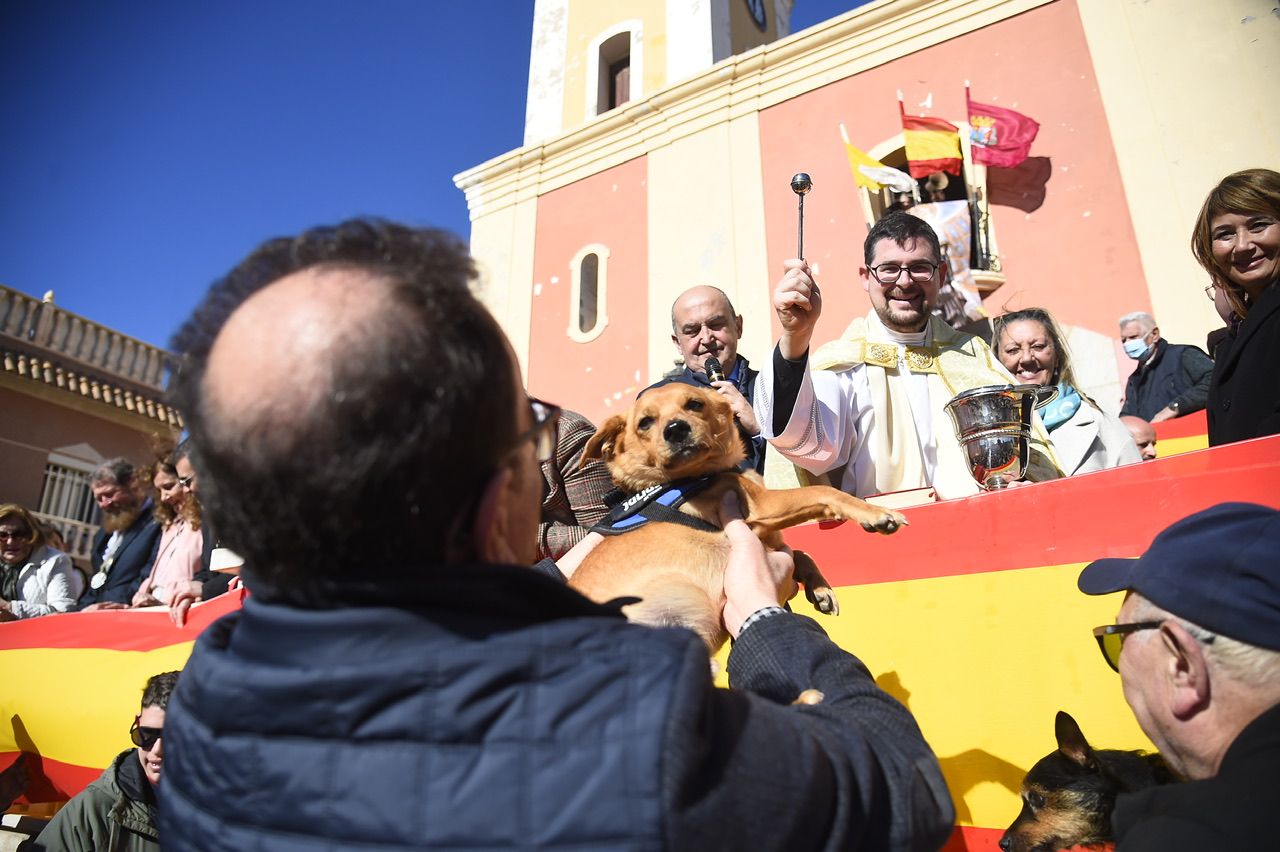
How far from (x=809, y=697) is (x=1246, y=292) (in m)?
2.51

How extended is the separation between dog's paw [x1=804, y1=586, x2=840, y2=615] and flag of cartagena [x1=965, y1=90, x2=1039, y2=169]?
25.6 feet

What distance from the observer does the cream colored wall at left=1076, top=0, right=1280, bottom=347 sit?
24.5 feet

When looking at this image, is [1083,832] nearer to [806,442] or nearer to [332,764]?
[806,442]

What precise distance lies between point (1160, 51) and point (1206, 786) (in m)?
9.71

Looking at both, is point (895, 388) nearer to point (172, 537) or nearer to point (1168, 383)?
point (1168, 383)

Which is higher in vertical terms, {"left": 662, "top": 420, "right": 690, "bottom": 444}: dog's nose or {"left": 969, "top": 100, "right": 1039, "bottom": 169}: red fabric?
{"left": 969, "top": 100, "right": 1039, "bottom": 169}: red fabric

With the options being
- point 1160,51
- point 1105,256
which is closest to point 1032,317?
point 1105,256

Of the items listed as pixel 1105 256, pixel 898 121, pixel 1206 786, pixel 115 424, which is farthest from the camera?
pixel 115 424

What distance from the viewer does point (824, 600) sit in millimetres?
2367

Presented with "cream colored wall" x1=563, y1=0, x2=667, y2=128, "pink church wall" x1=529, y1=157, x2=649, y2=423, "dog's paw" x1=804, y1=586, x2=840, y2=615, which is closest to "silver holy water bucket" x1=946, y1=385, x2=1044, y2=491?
"dog's paw" x1=804, y1=586, x2=840, y2=615

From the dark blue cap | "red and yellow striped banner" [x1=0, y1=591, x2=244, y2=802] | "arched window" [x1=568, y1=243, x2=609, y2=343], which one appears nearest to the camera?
the dark blue cap

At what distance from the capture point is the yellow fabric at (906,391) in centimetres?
333

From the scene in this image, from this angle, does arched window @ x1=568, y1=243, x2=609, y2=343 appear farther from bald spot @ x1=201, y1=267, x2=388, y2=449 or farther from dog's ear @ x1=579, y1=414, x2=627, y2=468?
bald spot @ x1=201, y1=267, x2=388, y2=449

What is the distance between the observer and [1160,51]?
814 cm
